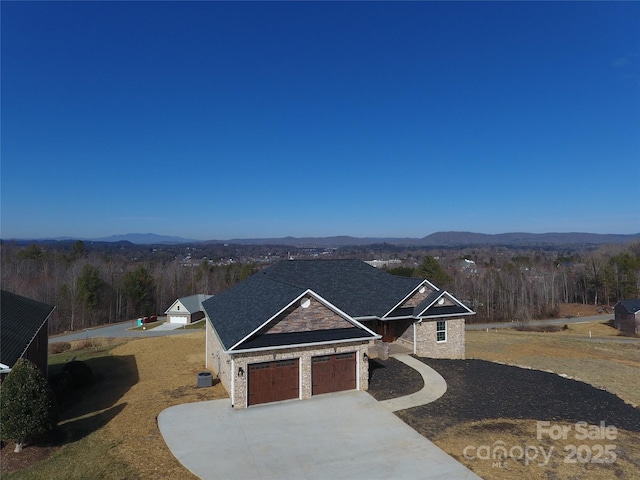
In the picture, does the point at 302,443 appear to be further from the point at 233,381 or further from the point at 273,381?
the point at 233,381

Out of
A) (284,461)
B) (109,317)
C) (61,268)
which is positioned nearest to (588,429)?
(284,461)

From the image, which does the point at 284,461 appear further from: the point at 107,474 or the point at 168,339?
the point at 168,339

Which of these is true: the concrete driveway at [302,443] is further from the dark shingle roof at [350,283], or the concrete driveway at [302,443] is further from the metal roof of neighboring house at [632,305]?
the metal roof of neighboring house at [632,305]

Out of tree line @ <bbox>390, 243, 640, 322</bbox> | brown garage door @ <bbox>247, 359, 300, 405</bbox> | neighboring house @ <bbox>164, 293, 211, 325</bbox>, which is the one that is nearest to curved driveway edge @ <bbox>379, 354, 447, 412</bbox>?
brown garage door @ <bbox>247, 359, 300, 405</bbox>

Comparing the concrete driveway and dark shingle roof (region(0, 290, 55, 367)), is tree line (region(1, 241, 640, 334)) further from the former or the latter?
the concrete driveway

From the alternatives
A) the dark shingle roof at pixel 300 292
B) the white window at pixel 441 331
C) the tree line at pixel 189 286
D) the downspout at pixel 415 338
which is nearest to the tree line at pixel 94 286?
the tree line at pixel 189 286
